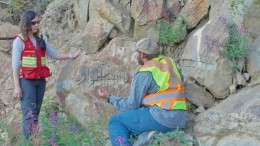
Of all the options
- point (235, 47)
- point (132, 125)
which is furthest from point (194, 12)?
point (132, 125)

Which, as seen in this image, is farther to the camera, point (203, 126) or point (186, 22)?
point (186, 22)

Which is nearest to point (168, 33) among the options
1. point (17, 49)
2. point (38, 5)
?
point (17, 49)

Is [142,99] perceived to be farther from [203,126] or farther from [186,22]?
[186,22]

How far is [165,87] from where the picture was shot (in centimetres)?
538

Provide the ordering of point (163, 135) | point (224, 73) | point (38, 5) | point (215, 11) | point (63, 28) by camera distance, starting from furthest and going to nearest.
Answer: point (38, 5) → point (63, 28) → point (215, 11) → point (224, 73) → point (163, 135)

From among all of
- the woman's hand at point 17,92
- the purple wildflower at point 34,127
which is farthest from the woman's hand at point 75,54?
the purple wildflower at point 34,127

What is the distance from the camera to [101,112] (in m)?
6.58

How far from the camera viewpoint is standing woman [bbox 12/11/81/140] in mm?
5965

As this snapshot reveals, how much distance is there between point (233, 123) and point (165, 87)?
2.79ft

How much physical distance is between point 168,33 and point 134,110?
1849 mm

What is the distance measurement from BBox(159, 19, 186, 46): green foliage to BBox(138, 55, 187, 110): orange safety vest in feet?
5.06

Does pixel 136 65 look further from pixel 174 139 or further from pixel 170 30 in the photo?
pixel 174 139

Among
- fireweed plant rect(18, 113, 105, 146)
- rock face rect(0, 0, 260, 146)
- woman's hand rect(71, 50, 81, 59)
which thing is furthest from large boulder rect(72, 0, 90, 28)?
fireweed plant rect(18, 113, 105, 146)

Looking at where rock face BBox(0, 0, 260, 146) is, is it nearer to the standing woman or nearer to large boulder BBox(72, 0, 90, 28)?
large boulder BBox(72, 0, 90, 28)
